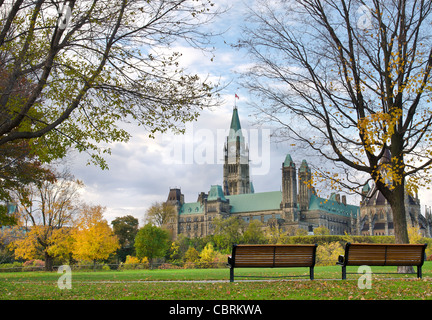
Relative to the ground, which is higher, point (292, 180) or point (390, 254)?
point (292, 180)

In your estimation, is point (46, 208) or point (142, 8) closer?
point (142, 8)

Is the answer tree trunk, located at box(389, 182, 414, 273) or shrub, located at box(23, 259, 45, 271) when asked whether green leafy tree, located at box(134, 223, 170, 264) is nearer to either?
shrub, located at box(23, 259, 45, 271)

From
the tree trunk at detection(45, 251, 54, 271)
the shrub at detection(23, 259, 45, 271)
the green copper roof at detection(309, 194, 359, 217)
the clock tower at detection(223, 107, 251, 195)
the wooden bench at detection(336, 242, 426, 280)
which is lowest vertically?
the shrub at detection(23, 259, 45, 271)

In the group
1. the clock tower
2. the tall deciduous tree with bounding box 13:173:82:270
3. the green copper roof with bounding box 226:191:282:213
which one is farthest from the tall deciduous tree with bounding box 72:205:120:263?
the clock tower

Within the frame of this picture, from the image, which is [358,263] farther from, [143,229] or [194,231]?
[194,231]

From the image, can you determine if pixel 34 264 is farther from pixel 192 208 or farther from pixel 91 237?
pixel 192 208

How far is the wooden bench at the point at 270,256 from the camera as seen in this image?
1152cm

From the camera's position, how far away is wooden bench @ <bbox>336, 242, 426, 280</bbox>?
11.8 m

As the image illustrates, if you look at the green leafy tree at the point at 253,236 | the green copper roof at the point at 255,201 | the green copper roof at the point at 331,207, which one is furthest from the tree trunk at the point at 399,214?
the green copper roof at the point at 255,201

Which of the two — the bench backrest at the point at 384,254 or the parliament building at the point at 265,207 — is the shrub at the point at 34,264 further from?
the parliament building at the point at 265,207
